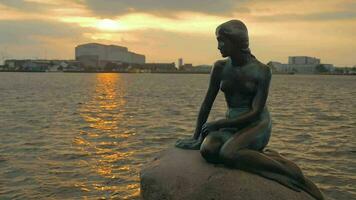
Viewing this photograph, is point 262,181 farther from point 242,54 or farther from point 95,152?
point 95,152

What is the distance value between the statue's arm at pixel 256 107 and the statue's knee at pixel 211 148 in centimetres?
23

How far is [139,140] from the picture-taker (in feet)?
59.5

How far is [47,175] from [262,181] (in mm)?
6988

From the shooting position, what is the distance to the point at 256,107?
743 cm

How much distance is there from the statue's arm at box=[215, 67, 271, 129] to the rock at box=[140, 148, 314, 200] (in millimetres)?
607

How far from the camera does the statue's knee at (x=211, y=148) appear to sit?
7.21m

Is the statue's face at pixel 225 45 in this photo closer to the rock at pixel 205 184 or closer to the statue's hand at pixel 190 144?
the statue's hand at pixel 190 144

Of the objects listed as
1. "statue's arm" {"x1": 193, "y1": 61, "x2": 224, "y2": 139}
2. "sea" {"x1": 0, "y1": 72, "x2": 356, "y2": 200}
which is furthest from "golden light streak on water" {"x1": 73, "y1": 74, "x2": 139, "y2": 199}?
"statue's arm" {"x1": 193, "y1": 61, "x2": 224, "y2": 139}

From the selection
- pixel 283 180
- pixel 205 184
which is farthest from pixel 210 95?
pixel 283 180

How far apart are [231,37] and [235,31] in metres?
0.10

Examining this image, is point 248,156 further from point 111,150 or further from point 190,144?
point 111,150

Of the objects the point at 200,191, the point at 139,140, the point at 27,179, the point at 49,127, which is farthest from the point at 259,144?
the point at 49,127

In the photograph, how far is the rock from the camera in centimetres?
692

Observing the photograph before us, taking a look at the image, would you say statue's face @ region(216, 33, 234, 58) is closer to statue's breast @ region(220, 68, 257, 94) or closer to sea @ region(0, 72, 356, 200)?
statue's breast @ region(220, 68, 257, 94)
